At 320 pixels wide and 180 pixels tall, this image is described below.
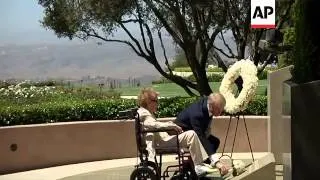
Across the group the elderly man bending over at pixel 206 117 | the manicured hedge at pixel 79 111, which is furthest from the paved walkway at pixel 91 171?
the elderly man bending over at pixel 206 117

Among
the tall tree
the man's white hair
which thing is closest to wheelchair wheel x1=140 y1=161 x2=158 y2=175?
the man's white hair

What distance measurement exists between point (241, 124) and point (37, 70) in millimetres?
41346

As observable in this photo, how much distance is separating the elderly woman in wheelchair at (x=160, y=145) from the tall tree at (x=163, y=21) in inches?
379

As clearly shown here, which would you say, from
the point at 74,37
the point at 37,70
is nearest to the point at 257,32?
the point at 74,37

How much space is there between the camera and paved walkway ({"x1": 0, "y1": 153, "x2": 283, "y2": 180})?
970 centimetres

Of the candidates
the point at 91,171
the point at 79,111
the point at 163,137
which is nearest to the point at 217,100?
the point at 163,137

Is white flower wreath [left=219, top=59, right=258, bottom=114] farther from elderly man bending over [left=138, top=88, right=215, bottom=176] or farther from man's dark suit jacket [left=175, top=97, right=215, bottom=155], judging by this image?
elderly man bending over [left=138, top=88, right=215, bottom=176]

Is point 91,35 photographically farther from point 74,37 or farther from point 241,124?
point 241,124

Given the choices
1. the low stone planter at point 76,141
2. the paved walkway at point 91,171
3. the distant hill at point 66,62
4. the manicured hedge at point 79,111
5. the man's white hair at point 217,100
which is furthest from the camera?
the distant hill at point 66,62

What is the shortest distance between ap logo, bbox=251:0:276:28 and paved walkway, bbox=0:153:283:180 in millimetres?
2206

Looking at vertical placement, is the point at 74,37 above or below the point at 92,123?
above

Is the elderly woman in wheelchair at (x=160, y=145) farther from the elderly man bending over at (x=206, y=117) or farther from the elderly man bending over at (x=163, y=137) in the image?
the elderly man bending over at (x=206, y=117)

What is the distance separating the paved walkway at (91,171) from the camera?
9703 mm

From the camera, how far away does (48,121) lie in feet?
37.3
